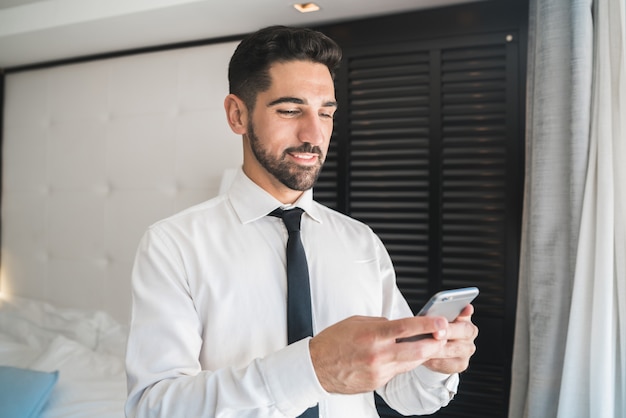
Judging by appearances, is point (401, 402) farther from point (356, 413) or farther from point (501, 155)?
point (501, 155)

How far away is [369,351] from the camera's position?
2.32 ft

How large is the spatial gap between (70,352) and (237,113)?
123 cm

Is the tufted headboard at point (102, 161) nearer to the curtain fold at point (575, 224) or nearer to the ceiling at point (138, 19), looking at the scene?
the ceiling at point (138, 19)

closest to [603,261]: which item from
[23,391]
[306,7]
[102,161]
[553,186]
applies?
[553,186]

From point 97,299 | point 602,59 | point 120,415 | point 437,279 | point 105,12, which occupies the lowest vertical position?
point 120,415

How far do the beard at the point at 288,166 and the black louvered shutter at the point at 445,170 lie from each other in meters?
0.79

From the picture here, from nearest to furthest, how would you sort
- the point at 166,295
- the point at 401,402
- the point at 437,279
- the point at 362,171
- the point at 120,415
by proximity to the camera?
the point at 166,295 → the point at 401,402 → the point at 120,415 → the point at 437,279 → the point at 362,171

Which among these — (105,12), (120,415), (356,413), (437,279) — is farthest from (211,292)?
(105,12)

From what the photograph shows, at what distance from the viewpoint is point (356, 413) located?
3.49ft

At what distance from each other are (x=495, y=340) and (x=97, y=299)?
1664mm

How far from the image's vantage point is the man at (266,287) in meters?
0.80

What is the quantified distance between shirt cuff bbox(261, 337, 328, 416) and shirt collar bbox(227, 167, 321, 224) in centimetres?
39

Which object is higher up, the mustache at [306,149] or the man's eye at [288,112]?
the man's eye at [288,112]

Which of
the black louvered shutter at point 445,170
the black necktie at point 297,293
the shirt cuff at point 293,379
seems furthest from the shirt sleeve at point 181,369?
the black louvered shutter at point 445,170
